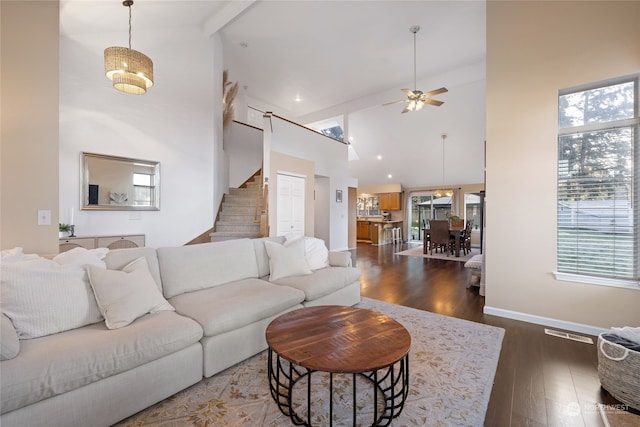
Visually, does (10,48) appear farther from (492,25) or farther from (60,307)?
(492,25)

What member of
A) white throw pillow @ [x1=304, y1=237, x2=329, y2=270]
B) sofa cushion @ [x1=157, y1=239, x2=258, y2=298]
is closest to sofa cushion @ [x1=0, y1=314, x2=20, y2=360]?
sofa cushion @ [x1=157, y1=239, x2=258, y2=298]

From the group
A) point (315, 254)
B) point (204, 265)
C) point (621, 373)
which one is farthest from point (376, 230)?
A: point (621, 373)

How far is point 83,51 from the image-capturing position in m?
3.49

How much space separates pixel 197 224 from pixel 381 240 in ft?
22.1

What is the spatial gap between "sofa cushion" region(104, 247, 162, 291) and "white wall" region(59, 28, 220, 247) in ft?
7.17

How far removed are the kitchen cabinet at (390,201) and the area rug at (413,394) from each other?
8.46 m

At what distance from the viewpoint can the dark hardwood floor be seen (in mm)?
1535

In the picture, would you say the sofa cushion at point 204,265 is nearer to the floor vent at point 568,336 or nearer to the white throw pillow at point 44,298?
the white throw pillow at point 44,298

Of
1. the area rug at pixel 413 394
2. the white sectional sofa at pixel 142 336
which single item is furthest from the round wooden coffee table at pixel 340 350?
the white sectional sofa at pixel 142 336

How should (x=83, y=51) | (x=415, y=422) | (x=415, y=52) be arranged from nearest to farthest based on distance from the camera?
(x=415, y=422) < (x=83, y=51) < (x=415, y=52)

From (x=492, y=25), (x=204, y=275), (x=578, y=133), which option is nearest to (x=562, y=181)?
(x=578, y=133)

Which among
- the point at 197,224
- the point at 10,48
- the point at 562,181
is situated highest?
the point at 10,48

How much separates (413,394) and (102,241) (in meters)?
4.07

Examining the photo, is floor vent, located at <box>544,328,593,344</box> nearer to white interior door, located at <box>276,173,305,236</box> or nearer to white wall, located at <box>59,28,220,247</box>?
white interior door, located at <box>276,173,305,236</box>
